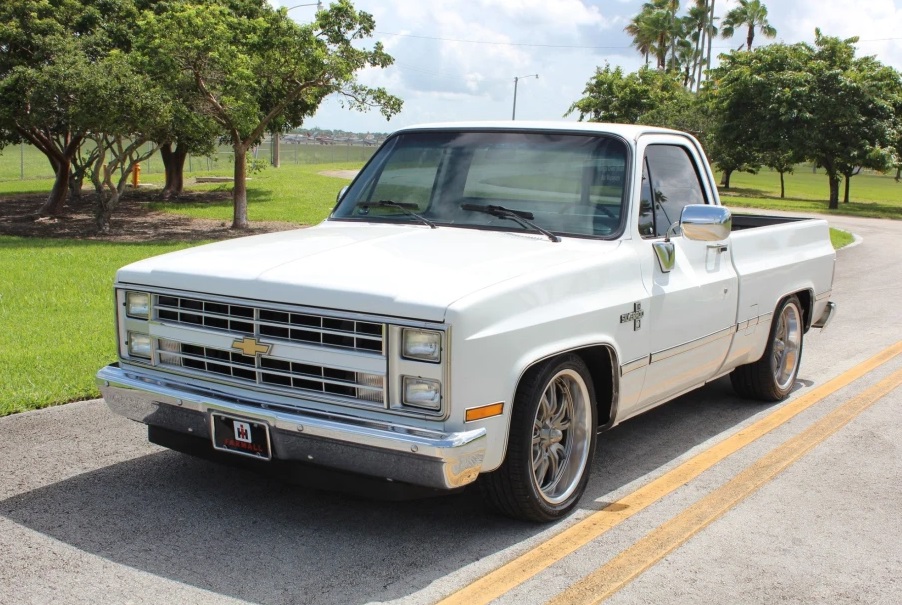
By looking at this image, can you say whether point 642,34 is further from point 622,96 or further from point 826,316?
point 826,316

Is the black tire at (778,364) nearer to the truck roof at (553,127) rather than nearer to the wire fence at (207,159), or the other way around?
the truck roof at (553,127)

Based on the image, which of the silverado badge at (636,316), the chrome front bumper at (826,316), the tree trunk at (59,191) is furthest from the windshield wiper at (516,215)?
the tree trunk at (59,191)

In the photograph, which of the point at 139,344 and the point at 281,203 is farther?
the point at 281,203

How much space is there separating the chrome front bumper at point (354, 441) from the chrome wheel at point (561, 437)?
2.21ft

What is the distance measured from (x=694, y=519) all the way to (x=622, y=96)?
47.9 metres

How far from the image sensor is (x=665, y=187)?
5.95 meters

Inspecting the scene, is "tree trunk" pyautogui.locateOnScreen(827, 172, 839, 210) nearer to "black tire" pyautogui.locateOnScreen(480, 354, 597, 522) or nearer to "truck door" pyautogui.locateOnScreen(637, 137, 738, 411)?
"truck door" pyautogui.locateOnScreen(637, 137, 738, 411)

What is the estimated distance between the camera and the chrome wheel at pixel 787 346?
7.26m

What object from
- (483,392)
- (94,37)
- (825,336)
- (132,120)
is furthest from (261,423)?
(94,37)

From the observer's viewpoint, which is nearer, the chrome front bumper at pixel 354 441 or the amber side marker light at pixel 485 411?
the chrome front bumper at pixel 354 441

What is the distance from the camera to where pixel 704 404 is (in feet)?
23.8

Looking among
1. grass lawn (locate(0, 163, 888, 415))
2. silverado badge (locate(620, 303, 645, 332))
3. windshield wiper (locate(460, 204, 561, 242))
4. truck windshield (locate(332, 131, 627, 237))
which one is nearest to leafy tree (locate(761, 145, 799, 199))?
grass lawn (locate(0, 163, 888, 415))

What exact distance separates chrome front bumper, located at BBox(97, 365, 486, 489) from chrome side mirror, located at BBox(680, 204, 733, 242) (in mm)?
2018

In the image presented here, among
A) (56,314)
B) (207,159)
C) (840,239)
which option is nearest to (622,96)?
(207,159)
